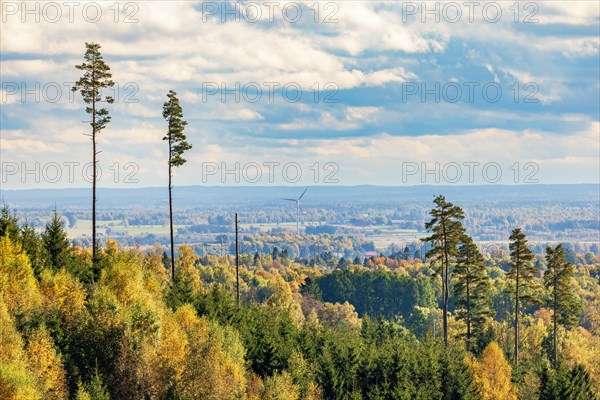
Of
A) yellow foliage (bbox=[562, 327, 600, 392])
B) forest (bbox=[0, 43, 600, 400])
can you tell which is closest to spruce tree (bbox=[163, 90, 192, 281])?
forest (bbox=[0, 43, 600, 400])

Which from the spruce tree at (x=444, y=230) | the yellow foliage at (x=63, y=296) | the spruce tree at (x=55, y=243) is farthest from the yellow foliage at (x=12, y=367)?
the spruce tree at (x=444, y=230)

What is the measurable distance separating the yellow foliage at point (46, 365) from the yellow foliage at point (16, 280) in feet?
19.0

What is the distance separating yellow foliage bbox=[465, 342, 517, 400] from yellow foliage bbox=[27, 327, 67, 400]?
167 ft

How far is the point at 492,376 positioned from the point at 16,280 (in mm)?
53516

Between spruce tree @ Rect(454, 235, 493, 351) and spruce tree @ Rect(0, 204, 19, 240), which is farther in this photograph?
spruce tree @ Rect(454, 235, 493, 351)

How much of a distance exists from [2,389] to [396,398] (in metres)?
→ 42.4

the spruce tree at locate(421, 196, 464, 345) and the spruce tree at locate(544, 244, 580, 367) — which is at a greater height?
the spruce tree at locate(421, 196, 464, 345)

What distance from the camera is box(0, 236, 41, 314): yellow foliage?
77312mm

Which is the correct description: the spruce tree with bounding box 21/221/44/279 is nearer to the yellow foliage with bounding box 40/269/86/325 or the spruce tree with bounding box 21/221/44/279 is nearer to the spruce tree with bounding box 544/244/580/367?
the yellow foliage with bounding box 40/269/86/325

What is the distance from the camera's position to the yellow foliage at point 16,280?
77312 millimetres

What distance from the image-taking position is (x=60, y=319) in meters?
78.5

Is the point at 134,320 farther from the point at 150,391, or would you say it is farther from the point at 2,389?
the point at 2,389

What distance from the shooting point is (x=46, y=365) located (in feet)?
225

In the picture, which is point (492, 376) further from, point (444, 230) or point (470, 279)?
point (444, 230)
